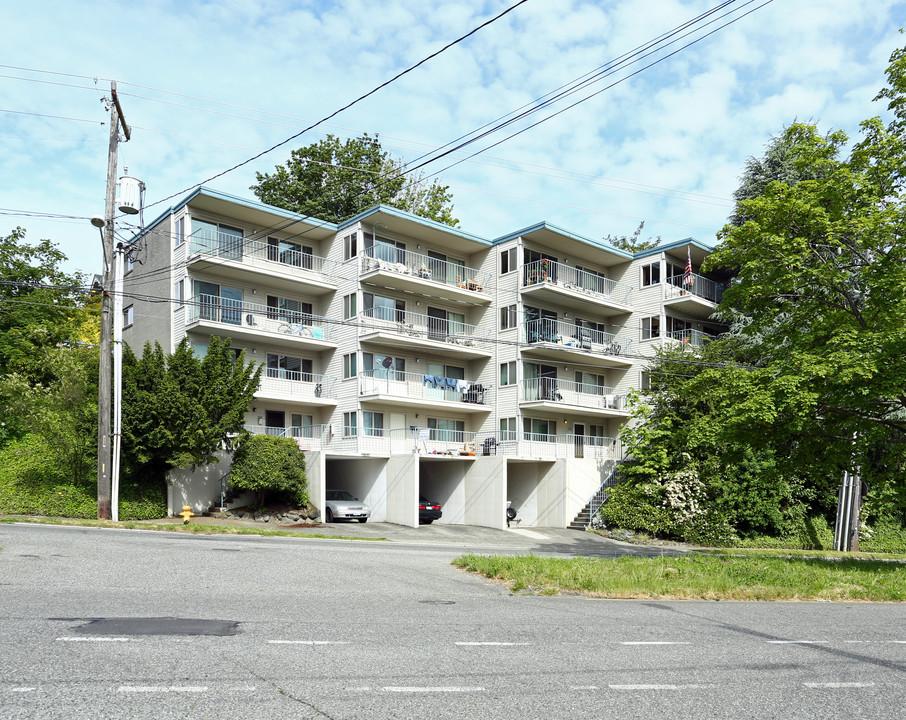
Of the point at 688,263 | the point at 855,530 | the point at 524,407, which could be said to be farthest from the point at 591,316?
the point at 855,530

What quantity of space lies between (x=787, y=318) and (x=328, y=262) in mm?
22989

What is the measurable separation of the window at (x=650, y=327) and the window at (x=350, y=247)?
17.3 metres

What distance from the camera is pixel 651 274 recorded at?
145 feet

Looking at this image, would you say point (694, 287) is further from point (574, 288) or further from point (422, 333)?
point (422, 333)

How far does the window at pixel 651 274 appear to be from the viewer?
1729 inches

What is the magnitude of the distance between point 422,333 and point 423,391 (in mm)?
2915

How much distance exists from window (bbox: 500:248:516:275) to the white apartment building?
0.36ft

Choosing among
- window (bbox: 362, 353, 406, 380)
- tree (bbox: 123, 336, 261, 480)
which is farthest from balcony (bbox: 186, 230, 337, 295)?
tree (bbox: 123, 336, 261, 480)

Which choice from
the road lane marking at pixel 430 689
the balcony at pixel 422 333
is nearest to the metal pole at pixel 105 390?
the balcony at pixel 422 333

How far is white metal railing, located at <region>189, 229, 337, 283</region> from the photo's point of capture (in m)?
33.5

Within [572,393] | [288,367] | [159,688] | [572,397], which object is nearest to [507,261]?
[572,393]

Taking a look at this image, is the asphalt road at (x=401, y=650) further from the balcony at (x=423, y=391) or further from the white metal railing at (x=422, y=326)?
the white metal railing at (x=422, y=326)

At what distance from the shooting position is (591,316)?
44.5 meters

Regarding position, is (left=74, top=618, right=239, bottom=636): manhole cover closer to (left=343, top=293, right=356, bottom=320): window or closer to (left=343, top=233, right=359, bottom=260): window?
(left=343, top=293, right=356, bottom=320): window
